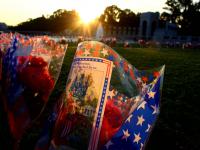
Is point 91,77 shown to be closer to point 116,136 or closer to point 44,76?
point 116,136

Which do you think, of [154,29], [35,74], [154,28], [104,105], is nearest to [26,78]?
[35,74]

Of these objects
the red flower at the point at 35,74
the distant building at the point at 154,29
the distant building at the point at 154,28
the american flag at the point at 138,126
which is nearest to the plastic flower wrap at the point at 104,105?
the american flag at the point at 138,126

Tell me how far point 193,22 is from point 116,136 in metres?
76.7

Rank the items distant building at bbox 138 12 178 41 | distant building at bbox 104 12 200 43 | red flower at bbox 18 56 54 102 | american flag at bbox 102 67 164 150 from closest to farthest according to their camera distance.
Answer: american flag at bbox 102 67 164 150, red flower at bbox 18 56 54 102, distant building at bbox 104 12 200 43, distant building at bbox 138 12 178 41

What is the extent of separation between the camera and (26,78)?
132 inches

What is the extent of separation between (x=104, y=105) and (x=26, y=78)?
3.51ft

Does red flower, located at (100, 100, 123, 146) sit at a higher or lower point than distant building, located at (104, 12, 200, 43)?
higher

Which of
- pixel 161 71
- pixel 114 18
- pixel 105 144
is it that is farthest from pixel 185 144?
pixel 114 18

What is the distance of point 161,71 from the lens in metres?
2.83

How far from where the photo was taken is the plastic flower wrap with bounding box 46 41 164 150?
2.55m

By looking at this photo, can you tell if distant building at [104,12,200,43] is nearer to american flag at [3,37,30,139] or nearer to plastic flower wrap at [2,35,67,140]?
plastic flower wrap at [2,35,67,140]

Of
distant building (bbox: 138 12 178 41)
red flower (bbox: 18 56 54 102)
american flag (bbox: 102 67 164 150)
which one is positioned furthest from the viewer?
distant building (bbox: 138 12 178 41)

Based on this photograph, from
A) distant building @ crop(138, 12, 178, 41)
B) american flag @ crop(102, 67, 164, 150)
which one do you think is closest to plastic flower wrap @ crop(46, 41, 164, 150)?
american flag @ crop(102, 67, 164, 150)

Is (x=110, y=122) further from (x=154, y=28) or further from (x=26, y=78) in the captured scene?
(x=154, y=28)
